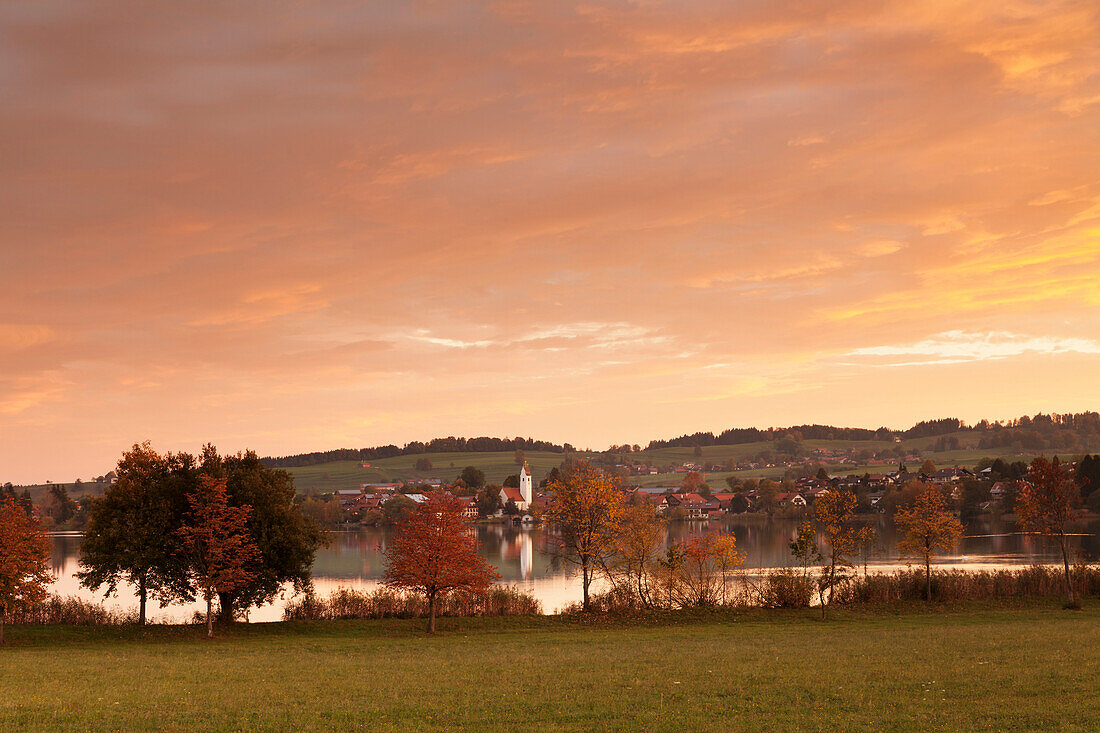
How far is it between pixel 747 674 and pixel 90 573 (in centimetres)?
3898

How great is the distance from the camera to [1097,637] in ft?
98.2

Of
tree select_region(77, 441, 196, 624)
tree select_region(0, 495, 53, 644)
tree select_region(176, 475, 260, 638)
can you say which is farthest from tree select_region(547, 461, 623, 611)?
tree select_region(0, 495, 53, 644)

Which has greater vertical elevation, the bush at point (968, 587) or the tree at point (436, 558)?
the tree at point (436, 558)

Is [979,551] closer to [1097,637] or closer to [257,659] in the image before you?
[1097,637]

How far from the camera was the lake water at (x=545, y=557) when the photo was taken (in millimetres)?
64312

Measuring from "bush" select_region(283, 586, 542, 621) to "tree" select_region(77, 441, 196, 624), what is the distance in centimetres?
688

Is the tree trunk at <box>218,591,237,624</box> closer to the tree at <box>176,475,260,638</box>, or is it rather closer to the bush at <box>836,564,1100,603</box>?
the tree at <box>176,475,260,638</box>

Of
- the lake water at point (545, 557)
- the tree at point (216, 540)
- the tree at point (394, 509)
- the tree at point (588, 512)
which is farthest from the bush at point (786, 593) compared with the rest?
the tree at point (394, 509)

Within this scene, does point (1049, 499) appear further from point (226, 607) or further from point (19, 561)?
point (19, 561)

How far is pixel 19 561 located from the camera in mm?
38562

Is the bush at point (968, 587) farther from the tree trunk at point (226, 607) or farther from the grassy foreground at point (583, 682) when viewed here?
the tree trunk at point (226, 607)

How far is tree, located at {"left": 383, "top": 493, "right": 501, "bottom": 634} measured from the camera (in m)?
44.0

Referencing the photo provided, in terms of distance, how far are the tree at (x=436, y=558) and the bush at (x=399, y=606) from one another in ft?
9.53

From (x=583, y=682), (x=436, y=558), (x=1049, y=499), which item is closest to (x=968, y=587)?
(x=1049, y=499)
